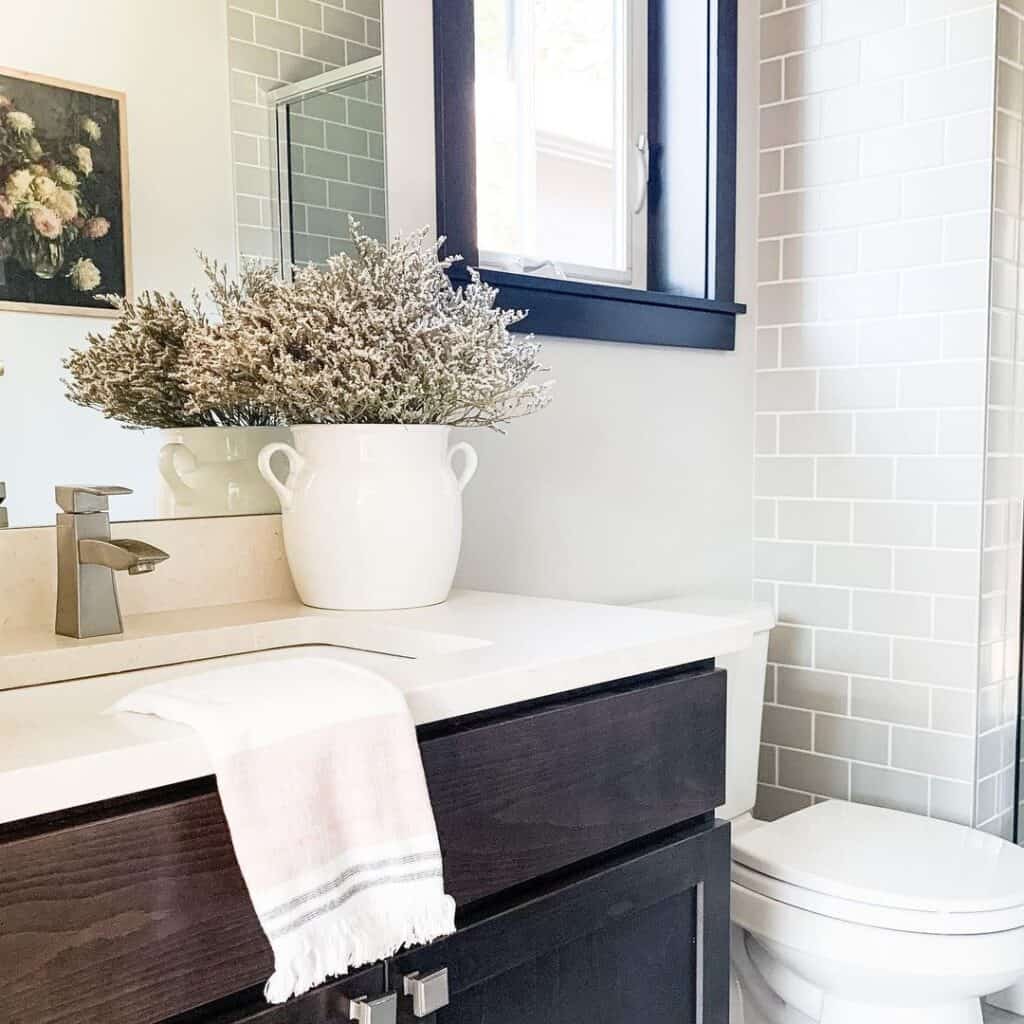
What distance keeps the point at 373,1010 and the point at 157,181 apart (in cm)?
100

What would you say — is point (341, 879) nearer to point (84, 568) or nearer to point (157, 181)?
point (84, 568)

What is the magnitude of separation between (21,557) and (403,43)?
3.01 feet

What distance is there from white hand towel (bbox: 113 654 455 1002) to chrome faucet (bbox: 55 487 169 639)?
330 mm

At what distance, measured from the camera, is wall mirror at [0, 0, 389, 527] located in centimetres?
126

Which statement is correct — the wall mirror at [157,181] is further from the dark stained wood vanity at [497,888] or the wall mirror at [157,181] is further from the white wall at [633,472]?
the dark stained wood vanity at [497,888]

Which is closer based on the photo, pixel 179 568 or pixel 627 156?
pixel 179 568

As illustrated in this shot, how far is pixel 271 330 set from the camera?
4.21ft

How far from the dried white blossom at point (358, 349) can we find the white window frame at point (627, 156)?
2.77ft

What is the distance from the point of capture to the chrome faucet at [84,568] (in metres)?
1.16

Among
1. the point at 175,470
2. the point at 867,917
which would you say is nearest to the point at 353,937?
the point at 175,470

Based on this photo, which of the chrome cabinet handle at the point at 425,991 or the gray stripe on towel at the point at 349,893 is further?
the chrome cabinet handle at the point at 425,991

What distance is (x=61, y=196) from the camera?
1290mm

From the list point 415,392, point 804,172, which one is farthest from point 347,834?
point 804,172

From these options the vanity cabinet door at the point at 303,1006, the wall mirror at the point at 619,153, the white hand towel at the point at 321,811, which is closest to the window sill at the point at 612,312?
the wall mirror at the point at 619,153
